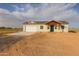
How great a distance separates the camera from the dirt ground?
5.89 ft

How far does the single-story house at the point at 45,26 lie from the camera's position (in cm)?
181

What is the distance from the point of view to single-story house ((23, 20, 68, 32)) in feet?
5.95

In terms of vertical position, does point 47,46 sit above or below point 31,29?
below

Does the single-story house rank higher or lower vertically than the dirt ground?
higher

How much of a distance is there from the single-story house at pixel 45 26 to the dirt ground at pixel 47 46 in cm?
4

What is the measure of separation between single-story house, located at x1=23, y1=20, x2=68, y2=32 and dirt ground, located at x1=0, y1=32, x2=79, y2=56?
38 mm

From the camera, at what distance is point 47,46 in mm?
1809

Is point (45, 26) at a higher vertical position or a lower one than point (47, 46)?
higher

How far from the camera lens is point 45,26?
182 centimetres

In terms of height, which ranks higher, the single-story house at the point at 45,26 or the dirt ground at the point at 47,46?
the single-story house at the point at 45,26

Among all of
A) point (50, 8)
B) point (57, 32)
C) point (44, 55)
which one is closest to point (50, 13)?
point (50, 8)

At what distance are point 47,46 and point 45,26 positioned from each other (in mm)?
155

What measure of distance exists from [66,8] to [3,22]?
0.50 m

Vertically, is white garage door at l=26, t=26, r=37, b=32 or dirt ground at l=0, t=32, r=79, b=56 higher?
white garage door at l=26, t=26, r=37, b=32
